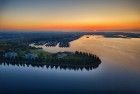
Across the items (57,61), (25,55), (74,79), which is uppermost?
(25,55)

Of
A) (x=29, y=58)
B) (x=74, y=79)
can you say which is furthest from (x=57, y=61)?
(x=74, y=79)

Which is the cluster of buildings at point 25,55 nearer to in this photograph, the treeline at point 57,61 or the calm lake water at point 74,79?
the treeline at point 57,61

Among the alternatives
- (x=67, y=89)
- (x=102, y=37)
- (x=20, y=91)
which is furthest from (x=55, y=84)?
(x=102, y=37)

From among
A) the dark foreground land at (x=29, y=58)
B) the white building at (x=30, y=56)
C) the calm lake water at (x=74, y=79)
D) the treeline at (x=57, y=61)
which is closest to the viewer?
the calm lake water at (x=74, y=79)

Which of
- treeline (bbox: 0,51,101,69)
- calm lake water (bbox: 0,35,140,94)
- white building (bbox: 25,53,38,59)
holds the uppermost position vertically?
white building (bbox: 25,53,38,59)

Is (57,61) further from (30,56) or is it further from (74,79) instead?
(74,79)

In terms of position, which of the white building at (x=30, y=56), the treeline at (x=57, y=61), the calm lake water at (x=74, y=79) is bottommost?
the calm lake water at (x=74, y=79)

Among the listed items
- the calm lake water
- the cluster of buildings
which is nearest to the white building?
the cluster of buildings

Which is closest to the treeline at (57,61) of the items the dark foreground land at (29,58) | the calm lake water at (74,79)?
the dark foreground land at (29,58)

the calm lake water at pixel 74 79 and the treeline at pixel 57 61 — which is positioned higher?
the treeline at pixel 57 61

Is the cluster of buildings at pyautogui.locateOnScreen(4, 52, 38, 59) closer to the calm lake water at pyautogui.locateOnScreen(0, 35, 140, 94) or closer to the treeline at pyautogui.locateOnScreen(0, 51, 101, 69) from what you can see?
the treeline at pyautogui.locateOnScreen(0, 51, 101, 69)

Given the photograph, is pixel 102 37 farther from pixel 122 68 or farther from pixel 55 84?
pixel 55 84
